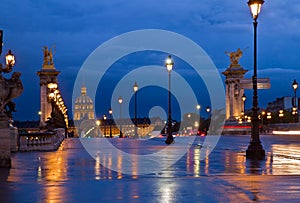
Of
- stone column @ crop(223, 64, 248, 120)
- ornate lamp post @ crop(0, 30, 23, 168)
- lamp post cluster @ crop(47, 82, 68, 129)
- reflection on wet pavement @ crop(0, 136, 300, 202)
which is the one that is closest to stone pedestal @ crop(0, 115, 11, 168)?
ornate lamp post @ crop(0, 30, 23, 168)

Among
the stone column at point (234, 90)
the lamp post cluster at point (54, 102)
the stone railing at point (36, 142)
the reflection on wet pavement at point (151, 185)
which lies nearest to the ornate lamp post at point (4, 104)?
the reflection on wet pavement at point (151, 185)

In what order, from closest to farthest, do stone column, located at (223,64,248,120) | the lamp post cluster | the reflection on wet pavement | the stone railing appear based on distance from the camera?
the reflection on wet pavement < the stone railing < the lamp post cluster < stone column, located at (223,64,248,120)

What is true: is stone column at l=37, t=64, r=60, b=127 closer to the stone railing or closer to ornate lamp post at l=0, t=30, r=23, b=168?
the stone railing

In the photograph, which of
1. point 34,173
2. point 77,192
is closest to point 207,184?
point 77,192

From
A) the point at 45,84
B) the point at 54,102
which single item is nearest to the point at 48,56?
the point at 45,84

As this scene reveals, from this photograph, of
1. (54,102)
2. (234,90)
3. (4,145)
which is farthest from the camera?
(234,90)

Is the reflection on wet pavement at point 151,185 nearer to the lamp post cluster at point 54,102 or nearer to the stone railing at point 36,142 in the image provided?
the stone railing at point 36,142

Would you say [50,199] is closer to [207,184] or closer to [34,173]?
[207,184]

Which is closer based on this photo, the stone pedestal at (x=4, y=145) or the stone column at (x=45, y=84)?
the stone pedestal at (x=4, y=145)

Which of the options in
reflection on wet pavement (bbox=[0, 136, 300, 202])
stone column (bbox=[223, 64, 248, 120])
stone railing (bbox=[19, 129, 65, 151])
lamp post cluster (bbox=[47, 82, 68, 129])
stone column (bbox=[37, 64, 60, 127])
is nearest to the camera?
reflection on wet pavement (bbox=[0, 136, 300, 202])

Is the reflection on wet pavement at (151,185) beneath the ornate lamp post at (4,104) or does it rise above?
beneath

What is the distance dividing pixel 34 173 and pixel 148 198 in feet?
21.9

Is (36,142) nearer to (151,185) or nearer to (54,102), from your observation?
(54,102)

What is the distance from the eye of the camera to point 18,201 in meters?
11.3
